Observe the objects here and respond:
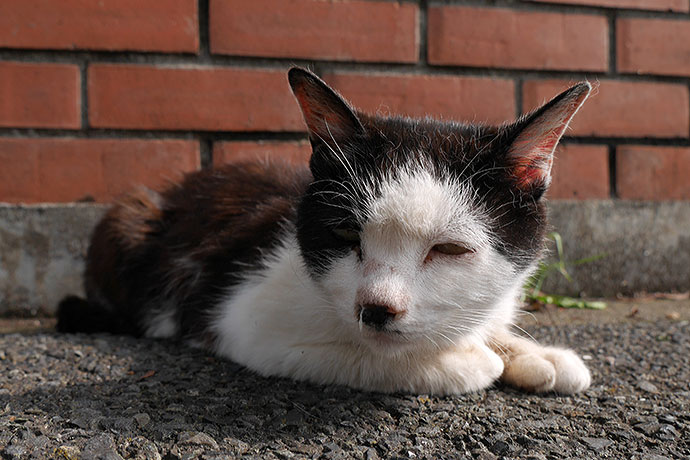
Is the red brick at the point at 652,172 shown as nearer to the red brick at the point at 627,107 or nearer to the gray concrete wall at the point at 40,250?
the red brick at the point at 627,107

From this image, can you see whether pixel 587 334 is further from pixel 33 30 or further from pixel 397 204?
pixel 33 30

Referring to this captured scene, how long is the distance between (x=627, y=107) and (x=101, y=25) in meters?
2.16

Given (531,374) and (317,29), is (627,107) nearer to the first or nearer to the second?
(317,29)

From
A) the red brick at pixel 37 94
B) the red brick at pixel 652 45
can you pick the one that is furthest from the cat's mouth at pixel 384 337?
the red brick at pixel 652 45

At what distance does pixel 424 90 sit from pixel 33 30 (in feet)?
4.87

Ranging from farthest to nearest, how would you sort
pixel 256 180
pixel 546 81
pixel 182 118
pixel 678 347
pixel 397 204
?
pixel 546 81
pixel 182 118
pixel 256 180
pixel 678 347
pixel 397 204

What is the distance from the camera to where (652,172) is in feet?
8.58

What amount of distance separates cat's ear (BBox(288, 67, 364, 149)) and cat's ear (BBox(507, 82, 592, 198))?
362 millimetres

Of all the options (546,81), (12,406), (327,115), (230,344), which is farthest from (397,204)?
(546,81)

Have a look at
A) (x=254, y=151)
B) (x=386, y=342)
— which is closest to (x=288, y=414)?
(x=386, y=342)

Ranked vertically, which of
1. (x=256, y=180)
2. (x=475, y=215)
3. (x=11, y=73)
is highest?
(x=11, y=73)

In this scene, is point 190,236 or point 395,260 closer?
point 395,260

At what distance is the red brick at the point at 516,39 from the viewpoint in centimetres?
242

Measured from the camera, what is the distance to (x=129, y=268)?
6.90ft
